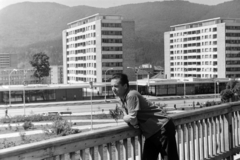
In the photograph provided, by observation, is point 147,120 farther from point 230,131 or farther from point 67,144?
point 230,131

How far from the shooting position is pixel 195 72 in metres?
91.7

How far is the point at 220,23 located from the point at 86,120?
55672 millimetres

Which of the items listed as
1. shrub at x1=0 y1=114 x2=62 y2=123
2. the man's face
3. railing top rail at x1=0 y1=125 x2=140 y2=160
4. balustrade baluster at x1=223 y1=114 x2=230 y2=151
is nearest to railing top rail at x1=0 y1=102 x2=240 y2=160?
railing top rail at x1=0 y1=125 x2=140 y2=160

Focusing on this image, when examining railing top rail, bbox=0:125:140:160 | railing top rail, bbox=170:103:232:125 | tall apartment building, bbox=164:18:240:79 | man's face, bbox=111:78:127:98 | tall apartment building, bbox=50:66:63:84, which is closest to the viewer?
railing top rail, bbox=0:125:140:160

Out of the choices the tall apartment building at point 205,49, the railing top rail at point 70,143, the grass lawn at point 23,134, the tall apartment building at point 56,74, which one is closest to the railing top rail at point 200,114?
the railing top rail at point 70,143

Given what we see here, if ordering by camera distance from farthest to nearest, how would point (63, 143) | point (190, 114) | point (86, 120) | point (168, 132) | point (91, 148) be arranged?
point (86, 120) < point (190, 114) < point (168, 132) < point (91, 148) < point (63, 143)

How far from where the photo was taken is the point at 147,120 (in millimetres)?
3465

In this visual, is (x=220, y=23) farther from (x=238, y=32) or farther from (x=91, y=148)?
(x=91, y=148)

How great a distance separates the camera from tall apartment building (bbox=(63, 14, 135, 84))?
262 ft

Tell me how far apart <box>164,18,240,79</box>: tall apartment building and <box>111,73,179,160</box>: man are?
80.7m

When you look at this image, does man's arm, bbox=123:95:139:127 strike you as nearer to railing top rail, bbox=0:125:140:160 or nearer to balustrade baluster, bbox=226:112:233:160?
railing top rail, bbox=0:125:140:160

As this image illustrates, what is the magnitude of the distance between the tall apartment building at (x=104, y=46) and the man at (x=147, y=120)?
73514mm

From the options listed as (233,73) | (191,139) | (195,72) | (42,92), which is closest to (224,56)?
(233,73)

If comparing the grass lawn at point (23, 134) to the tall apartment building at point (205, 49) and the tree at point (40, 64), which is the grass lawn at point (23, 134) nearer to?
the tall apartment building at point (205, 49)
